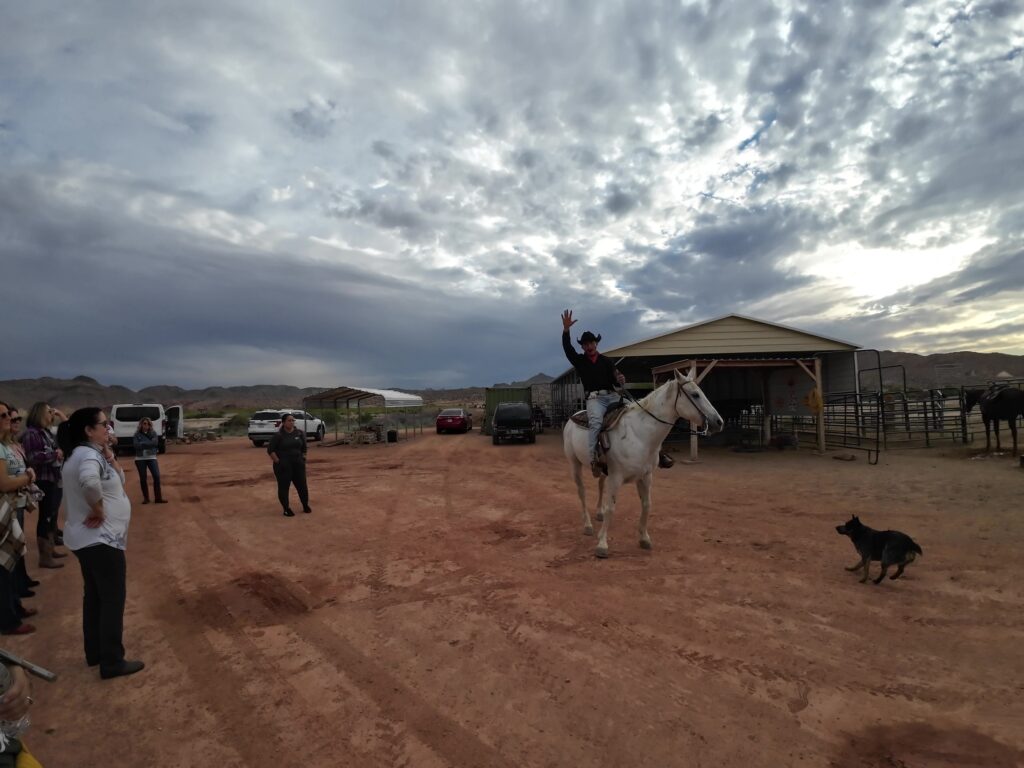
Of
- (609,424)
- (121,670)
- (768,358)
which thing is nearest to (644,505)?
(609,424)

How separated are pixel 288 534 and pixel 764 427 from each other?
16240mm

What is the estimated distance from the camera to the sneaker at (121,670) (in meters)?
3.62

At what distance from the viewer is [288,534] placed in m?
7.60

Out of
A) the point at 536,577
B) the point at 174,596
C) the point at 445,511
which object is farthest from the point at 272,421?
the point at 536,577

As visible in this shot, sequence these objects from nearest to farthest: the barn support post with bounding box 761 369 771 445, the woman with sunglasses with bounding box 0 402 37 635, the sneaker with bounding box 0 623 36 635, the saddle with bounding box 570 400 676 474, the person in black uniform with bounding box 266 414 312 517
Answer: the woman with sunglasses with bounding box 0 402 37 635, the sneaker with bounding box 0 623 36 635, the saddle with bounding box 570 400 676 474, the person in black uniform with bounding box 266 414 312 517, the barn support post with bounding box 761 369 771 445

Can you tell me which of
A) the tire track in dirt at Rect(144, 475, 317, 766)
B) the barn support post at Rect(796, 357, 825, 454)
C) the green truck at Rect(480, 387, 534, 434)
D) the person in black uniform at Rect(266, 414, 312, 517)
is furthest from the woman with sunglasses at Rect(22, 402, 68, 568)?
the green truck at Rect(480, 387, 534, 434)

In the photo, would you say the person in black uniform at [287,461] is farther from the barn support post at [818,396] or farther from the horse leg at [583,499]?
the barn support post at [818,396]

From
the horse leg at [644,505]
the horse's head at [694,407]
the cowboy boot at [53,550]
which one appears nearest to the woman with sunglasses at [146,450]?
the cowboy boot at [53,550]

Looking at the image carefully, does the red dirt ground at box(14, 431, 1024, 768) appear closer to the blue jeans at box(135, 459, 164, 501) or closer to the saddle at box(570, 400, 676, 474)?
the saddle at box(570, 400, 676, 474)

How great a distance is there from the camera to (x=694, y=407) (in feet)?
19.2

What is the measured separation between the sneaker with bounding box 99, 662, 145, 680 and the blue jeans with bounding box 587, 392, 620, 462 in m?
4.79

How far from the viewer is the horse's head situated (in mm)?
5730

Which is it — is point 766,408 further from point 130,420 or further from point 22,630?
point 130,420

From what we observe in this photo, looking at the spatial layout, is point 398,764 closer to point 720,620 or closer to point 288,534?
point 720,620
